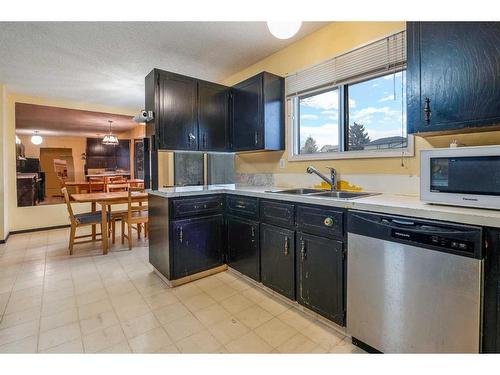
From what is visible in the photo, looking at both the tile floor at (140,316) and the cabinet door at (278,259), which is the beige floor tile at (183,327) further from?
the cabinet door at (278,259)

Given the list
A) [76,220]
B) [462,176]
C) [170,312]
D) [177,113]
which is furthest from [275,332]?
[76,220]

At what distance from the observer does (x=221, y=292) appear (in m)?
2.35

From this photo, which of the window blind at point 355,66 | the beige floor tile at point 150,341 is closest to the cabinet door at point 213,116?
the window blind at point 355,66

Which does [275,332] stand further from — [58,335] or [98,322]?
[58,335]

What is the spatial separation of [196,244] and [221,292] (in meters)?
0.52

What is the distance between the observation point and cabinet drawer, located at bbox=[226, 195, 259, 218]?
→ 2342mm

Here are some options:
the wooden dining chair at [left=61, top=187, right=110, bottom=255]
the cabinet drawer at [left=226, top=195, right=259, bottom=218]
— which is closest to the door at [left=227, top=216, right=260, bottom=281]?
the cabinet drawer at [left=226, top=195, right=259, bottom=218]

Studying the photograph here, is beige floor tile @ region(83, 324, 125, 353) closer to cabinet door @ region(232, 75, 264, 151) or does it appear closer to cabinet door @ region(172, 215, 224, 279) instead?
cabinet door @ region(172, 215, 224, 279)

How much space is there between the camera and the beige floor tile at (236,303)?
206 cm

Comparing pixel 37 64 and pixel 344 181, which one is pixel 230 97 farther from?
pixel 37 64

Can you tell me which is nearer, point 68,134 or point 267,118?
point 267,118

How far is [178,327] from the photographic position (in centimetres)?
182
